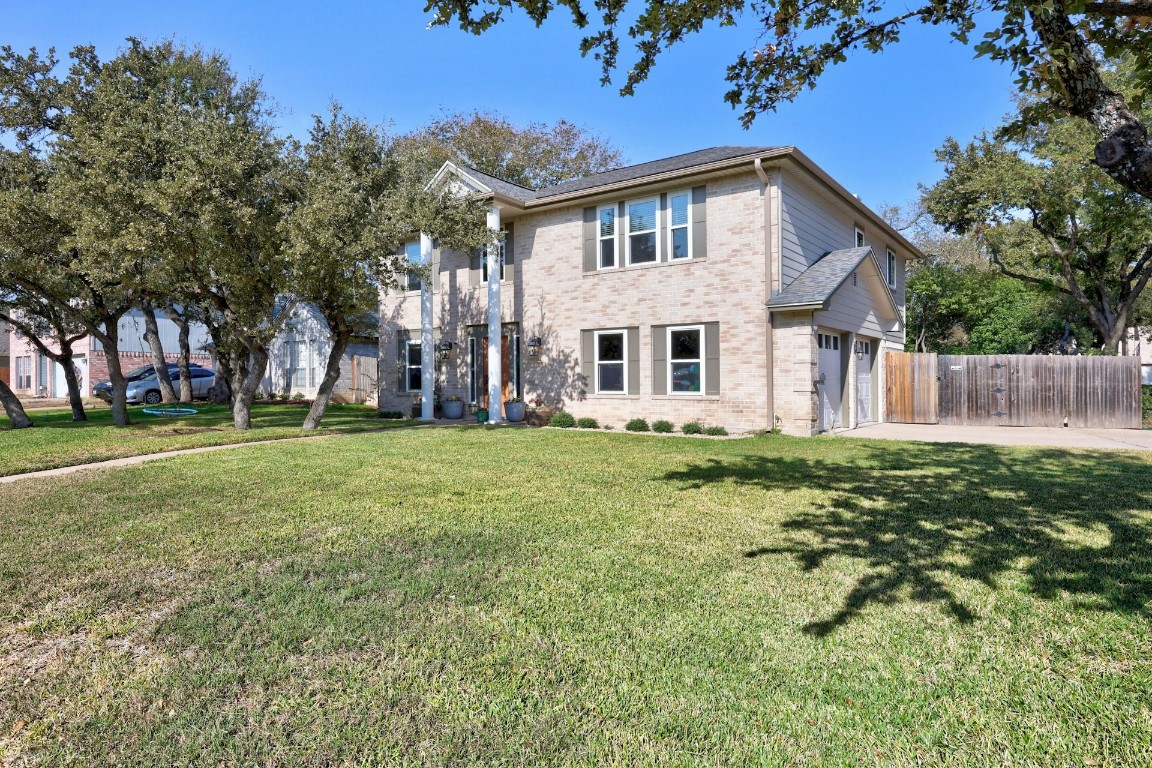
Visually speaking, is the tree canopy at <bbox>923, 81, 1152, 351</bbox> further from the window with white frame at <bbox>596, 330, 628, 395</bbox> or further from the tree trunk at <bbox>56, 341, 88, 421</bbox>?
the tree trunk at <bbox>56, 341, 88, 421</bbox>

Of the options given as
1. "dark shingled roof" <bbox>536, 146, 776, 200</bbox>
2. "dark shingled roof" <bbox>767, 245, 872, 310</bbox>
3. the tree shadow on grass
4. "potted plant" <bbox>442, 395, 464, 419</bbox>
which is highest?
"dark shingled roof" <bbox>536, 146, 776, 200</bbox>

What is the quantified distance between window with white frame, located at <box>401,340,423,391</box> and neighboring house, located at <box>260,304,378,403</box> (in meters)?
7.16

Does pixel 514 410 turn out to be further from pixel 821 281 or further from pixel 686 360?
pixel 821 281

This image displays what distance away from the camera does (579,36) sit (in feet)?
17.2

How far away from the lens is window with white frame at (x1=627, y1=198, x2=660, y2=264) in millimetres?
14164

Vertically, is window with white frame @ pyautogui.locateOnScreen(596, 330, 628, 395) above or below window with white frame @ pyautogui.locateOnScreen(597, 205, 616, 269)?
below

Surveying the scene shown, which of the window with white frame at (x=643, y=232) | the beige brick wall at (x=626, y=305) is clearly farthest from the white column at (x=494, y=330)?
the window with white frame at (x=643, y=232)

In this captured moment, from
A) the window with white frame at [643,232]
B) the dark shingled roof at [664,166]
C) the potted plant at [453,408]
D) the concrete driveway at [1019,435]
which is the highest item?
the dark shingled roof at [664,166]

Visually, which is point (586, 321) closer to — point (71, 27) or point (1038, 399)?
point (1038, 399)

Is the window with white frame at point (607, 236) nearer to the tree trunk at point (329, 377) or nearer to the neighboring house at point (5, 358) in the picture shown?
the tree trunk at point (329, 377)

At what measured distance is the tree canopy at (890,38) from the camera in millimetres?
3494

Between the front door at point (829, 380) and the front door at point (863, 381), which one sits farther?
the front door at point (863, 381)

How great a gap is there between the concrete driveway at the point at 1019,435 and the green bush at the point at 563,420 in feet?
20.1

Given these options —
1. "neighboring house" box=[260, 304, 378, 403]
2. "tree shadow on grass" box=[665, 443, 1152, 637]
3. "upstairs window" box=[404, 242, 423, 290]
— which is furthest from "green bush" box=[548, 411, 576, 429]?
"neighboring house" box=[260, 304, 378, 403]
